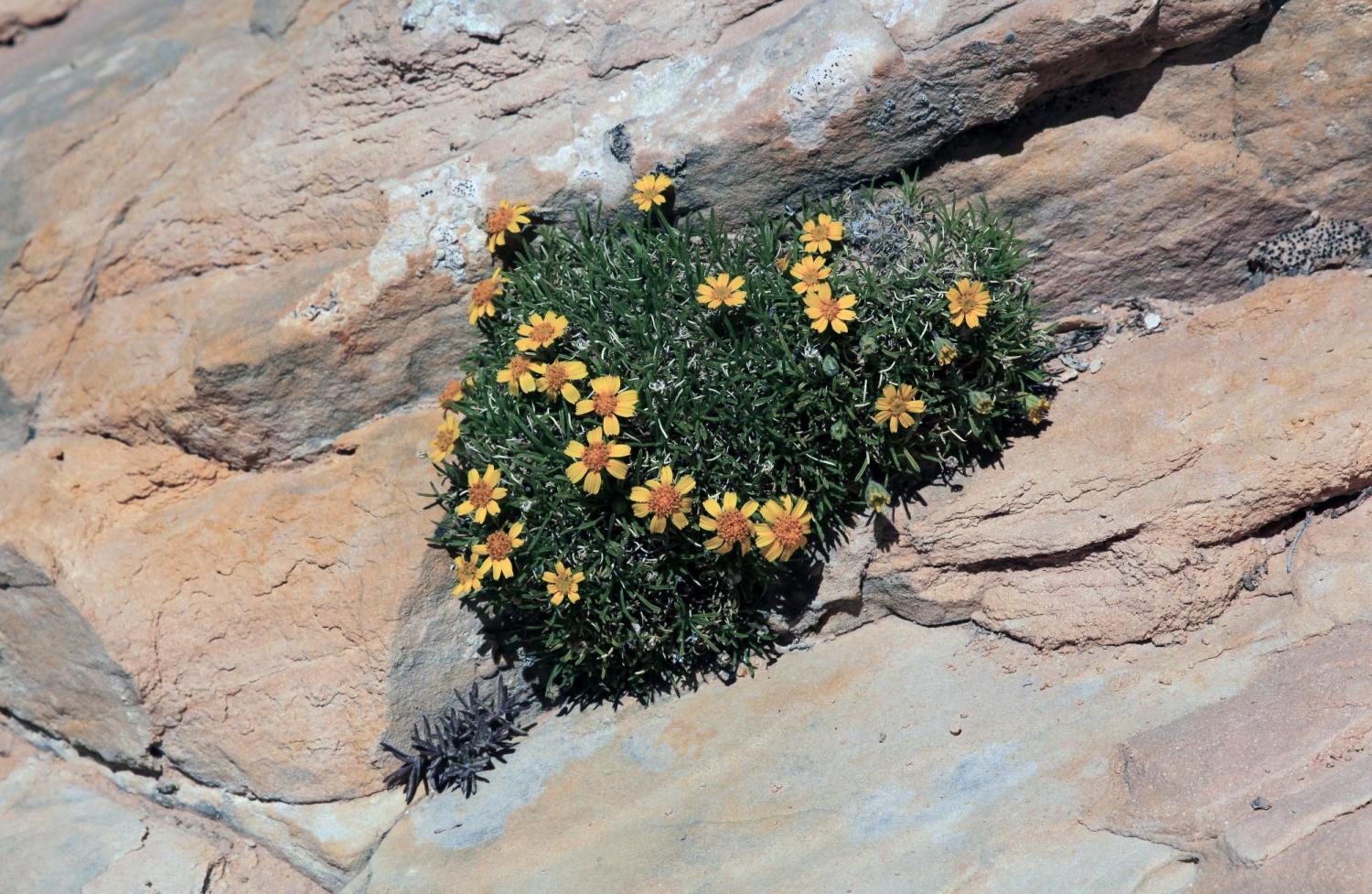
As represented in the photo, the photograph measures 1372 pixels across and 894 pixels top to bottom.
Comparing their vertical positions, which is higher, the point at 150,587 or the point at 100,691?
the point at 150,587

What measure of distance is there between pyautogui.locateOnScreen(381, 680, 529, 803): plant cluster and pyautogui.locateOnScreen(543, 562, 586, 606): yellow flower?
1.96 feet

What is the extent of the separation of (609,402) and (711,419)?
0.35m

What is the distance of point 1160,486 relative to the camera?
3889 millimetres

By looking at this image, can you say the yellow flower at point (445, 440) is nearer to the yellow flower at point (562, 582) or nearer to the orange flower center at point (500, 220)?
the yellow flower at point (562, 582)

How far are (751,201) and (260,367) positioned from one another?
2.03 m

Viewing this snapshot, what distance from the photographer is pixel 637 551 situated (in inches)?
161

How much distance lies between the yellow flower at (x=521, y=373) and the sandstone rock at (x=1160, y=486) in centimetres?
138

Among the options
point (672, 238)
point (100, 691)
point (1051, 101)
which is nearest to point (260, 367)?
point (100, 691)

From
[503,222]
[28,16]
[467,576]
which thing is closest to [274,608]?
[467,576]

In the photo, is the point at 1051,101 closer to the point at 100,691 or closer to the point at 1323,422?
the point at 1323,422

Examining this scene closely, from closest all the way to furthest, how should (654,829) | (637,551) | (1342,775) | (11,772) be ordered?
(1342,775), (654,829), (637,551), (11,772)

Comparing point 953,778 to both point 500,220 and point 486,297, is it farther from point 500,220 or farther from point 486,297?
point 500,220

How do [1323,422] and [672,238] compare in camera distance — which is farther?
[672,238]

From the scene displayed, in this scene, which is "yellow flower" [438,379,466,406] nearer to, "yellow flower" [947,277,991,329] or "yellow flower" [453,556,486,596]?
"yellow flower" [453,556,486,596]
